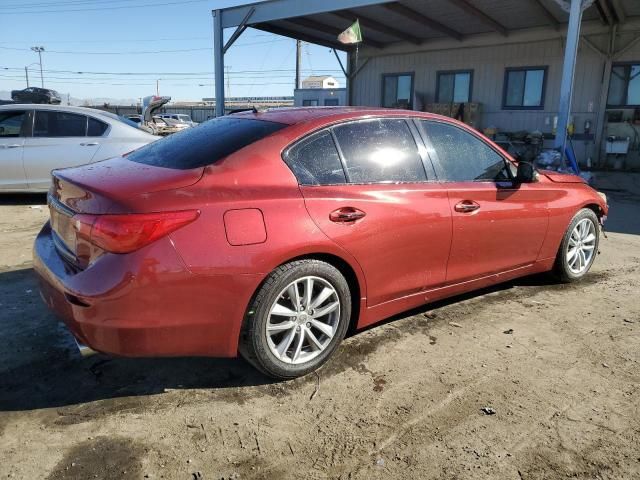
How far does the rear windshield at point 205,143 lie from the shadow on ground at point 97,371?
123cm

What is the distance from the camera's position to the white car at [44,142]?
752 cm

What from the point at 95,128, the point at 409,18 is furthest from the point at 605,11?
the point at 95,128

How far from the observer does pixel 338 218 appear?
2971mm

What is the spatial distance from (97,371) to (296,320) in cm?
124

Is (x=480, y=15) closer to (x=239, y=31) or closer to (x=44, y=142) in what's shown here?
(x=239, y=31)

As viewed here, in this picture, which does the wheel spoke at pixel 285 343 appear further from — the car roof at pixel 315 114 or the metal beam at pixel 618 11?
the metal beam at pixel 618 11

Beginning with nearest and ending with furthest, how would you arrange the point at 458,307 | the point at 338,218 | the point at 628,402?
1. the point at 628,402
2. the point at 338,218
3. the point at 458,307

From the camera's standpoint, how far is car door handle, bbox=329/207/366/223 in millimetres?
2959

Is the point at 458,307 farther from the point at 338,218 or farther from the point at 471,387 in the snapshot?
the point at 338,218

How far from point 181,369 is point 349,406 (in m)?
1.07

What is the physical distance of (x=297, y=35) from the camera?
16.0m

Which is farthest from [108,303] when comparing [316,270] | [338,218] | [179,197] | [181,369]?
[338,218]

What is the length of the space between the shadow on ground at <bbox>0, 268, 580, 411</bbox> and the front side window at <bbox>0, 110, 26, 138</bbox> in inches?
193

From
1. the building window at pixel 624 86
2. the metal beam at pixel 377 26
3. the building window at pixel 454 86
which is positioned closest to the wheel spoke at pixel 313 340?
the metal beam at pixel 377 26
